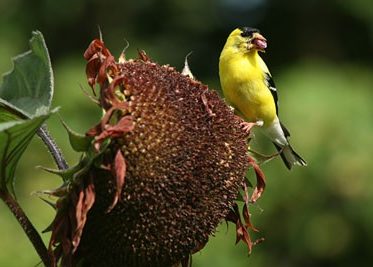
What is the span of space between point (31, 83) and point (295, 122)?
3.43 meters

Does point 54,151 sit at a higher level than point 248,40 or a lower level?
higher

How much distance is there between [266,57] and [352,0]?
2.66 feet

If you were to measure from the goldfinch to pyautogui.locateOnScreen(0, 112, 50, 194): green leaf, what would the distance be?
98cm

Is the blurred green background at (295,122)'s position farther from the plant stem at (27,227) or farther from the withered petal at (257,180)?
the plant stem at (27,227)

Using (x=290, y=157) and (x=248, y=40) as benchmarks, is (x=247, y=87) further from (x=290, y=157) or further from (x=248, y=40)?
(x=290, y=157)

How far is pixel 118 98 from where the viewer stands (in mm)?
1430

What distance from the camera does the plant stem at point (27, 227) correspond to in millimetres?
1378

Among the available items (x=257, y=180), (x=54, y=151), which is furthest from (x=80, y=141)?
(x=257, y=180)

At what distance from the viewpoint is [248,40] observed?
249 centimetres

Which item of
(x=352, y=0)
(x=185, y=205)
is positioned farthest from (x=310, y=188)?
(x=185, y=205)

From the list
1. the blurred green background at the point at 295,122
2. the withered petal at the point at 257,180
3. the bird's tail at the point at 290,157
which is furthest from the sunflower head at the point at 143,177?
the blurred green background at the point at 295,122

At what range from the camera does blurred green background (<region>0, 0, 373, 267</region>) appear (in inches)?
186

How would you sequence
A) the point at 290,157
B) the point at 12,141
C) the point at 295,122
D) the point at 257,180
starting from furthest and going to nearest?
the point at 295,122, the point at 290,157, the point at 257,180, the point at 12,141

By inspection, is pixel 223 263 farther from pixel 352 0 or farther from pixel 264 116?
pixel 352 0
